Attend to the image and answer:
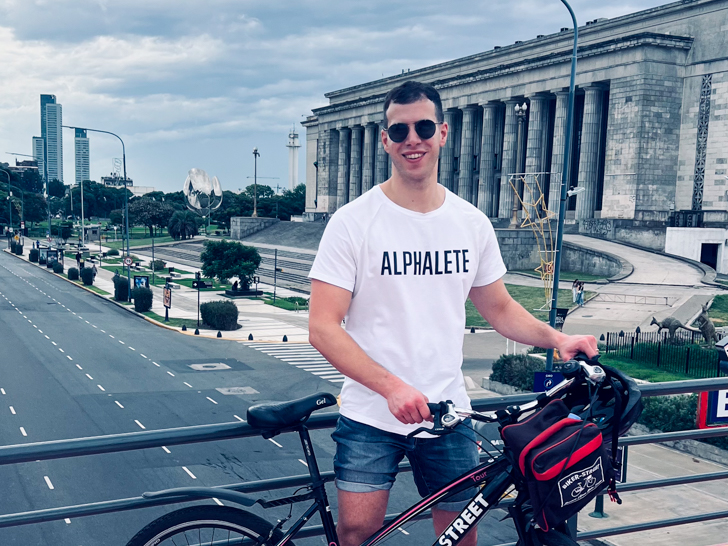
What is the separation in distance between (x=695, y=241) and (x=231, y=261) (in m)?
36.8

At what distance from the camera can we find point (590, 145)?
66125mm

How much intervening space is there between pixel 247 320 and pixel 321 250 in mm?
45935

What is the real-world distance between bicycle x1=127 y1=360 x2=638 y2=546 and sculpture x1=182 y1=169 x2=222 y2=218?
9825cm

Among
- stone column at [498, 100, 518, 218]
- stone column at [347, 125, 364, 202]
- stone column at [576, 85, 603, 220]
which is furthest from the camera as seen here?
stone column at [347, 125, 364, 202]

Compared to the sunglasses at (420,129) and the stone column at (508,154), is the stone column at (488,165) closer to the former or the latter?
the stone column at (508,154)

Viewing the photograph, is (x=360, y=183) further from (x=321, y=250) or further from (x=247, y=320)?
(x=321, y=250)

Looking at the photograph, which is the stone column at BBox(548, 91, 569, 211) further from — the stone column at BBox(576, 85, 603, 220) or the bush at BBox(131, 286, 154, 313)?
the bush at BBox(131, 286, 154, 313)

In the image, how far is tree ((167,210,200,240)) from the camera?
11694cm

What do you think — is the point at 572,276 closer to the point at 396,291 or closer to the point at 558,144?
the point at 558,144

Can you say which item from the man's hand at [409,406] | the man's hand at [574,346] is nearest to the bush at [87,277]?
the man's hand at [574,346]

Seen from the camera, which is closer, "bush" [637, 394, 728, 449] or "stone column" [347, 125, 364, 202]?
"bush" [637, 394, 728, 449]

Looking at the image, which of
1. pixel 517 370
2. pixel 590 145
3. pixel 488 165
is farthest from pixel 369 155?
pixel 517 370

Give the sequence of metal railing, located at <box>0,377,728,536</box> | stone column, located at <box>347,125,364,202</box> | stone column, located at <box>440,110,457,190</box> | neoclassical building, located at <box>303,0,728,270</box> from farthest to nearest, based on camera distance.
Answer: stone column, located at <box>347,125,364,202</box>
stone column, located at <box>440,110,457,190</box>
neoclassical building, located at <box>303,0,728,270</box>
metal railing, located at <box>0,377,728,536</box>

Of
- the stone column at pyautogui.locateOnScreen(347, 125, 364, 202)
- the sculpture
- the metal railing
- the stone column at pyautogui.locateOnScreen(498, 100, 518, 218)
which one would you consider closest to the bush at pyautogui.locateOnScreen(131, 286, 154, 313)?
the stone column at pyautogui.locateOnScreen(498, 100, 518, 218)
